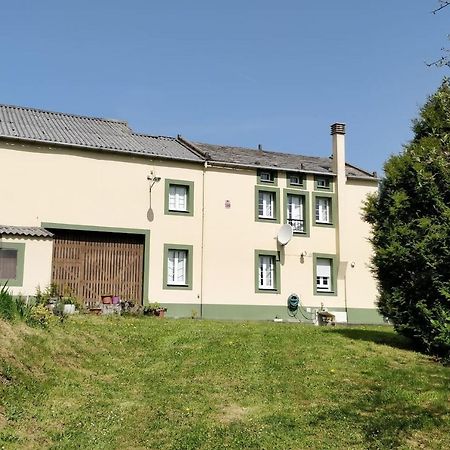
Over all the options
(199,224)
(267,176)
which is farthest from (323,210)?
(199,224)

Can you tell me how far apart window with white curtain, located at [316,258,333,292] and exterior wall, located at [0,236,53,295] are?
12.7 meters

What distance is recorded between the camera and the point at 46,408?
992 cm

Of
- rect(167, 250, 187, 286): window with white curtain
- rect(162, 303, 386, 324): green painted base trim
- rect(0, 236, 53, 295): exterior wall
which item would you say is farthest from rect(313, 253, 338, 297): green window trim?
rect(0, 236, 53, 295): exterior wall

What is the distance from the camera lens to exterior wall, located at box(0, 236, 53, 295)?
21.3m

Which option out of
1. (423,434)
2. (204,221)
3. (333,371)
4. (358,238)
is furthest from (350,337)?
(358,238)

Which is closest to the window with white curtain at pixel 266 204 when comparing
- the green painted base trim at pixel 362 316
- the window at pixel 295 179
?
the window at pixel 295 179

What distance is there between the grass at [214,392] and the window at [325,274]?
12126mm

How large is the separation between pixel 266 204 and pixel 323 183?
3301 mm

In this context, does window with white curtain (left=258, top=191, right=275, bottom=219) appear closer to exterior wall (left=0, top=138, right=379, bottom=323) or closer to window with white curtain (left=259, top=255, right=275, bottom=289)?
exterior wall (left=0, top=138, right=379, bottom=323)

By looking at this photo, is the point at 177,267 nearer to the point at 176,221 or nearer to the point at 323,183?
the point at 176,221

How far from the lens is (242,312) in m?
26.5

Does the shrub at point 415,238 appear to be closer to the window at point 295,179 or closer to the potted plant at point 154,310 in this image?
the potted plant at point 154,310

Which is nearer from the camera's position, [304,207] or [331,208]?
[304,207]

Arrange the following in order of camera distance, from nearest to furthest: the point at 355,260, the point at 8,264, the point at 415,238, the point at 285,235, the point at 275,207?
the point at 415,238
the point at 8,264
the point at 285,235
the point at 275,207
the point at 355,260
